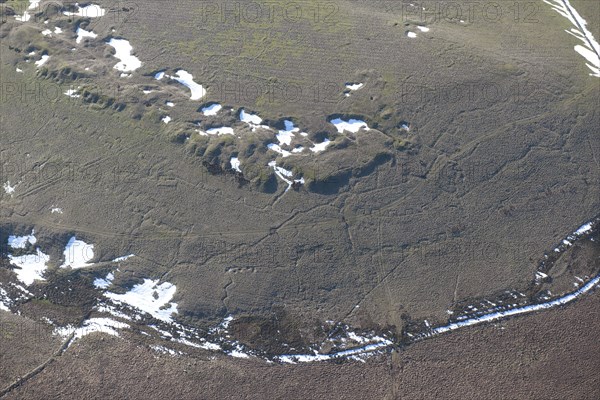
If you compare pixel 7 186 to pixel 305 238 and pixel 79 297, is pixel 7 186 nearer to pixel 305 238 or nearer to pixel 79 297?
pixel 79 297

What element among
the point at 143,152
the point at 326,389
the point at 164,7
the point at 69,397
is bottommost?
the point at 69,397

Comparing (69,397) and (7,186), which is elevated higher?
(7,186)

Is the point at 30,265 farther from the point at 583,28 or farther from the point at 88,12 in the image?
the point at 583,28

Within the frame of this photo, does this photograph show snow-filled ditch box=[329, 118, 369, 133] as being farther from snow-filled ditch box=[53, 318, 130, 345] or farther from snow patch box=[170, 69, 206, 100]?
snow-filled ditch box=[53, 318, 130, 345]

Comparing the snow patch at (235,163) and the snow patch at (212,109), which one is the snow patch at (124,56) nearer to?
the snow patch at (212,109)

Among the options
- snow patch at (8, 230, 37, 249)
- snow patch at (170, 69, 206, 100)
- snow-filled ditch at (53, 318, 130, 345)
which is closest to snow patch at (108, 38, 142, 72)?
snow patch at (170, 69, 206, 100)

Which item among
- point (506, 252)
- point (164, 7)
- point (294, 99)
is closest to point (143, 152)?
point (294, 99)

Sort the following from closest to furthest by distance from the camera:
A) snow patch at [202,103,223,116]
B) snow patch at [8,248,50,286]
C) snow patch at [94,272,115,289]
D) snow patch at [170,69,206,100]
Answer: snow patch at [94,272,115,289]
snow patch at [8,248,50,286]
snow patch at [202,103,223,116]
snow patch at [170,69,206,100]

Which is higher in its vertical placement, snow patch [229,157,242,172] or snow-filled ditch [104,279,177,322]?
snow patch [229,157,242,172]

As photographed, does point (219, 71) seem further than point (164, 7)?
No

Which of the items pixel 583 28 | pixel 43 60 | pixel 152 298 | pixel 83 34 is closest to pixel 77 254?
pixel 152 298

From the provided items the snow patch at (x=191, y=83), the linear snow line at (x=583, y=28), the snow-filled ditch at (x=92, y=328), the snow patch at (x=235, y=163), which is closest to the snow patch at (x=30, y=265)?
the snow-filled ditch at (x=92, y=328)
